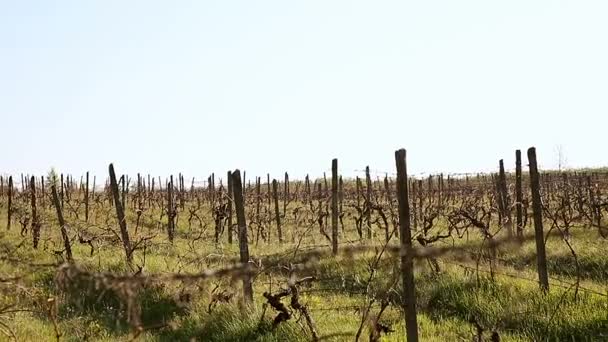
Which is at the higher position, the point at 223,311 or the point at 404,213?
the point at 404,213

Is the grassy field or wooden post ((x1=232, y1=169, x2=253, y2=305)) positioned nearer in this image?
the grassy field

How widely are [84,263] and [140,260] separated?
3.58 ft

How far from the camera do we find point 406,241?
400cm

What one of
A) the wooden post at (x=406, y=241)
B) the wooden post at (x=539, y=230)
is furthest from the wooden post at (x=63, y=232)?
the wooden post at (x=406, y=241)

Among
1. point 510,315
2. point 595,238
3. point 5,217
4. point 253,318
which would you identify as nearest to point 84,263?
point 253,318

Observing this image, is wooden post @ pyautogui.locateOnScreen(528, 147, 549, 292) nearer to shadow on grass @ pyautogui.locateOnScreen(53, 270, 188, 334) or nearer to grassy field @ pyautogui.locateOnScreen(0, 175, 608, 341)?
grassy field @ pyautogui.locateOnScreen(0, 175, 608, 341)

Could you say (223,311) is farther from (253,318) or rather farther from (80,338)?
(80,338)

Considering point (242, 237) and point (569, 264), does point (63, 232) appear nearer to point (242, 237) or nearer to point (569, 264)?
point (242, 237)

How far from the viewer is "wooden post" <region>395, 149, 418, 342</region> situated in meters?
3.99

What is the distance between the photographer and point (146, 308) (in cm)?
877

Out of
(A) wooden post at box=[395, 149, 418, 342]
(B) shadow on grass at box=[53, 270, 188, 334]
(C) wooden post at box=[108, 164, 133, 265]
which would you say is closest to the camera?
(A) wooden post at box=[395, 149, 418, 342]

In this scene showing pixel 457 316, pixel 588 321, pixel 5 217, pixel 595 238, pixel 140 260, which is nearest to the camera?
pixel 588 321

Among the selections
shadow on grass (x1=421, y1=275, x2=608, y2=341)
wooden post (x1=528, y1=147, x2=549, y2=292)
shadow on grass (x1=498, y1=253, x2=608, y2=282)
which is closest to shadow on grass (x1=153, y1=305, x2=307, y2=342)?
shadow on grass (x1=421, y1=275, x2=608, y2=341)

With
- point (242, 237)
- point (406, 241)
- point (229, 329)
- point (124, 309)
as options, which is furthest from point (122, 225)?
point (406, 241)
